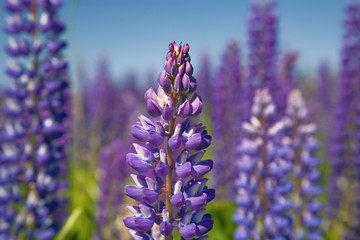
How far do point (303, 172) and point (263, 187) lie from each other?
33.5 inches

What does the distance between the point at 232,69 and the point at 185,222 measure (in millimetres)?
5262

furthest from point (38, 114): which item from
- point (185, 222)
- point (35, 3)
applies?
point (185, 222)

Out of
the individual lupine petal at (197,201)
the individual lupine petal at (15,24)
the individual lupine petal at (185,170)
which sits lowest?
the individual lupine petal at (197,201)

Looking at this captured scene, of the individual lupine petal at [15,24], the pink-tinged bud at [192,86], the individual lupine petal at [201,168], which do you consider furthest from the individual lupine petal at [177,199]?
the individual lupine petal at [15,24]

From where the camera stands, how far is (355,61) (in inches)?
272

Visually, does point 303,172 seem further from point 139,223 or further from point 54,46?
point 54,46

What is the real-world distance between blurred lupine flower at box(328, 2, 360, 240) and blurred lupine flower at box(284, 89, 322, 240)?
2.68 metres

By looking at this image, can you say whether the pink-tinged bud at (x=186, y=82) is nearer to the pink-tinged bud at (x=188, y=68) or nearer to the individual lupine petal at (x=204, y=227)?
the pink-tinged bud at (x=188, y=68)

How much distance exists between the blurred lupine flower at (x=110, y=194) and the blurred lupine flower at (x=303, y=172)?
2.16 m

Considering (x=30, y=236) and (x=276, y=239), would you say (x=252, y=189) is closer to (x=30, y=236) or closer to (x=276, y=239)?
(x=276, y=239)

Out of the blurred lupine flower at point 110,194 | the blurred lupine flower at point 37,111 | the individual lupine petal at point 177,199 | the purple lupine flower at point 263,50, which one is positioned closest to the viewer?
the individual lupine petal at point 177,199

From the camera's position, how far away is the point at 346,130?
6723 millimetres

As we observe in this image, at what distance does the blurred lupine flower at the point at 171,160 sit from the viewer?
1.50 meters

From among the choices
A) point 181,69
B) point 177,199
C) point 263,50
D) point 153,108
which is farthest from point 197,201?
point 263,50
